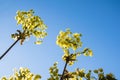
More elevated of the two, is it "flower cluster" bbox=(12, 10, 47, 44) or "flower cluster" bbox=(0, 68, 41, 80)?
"flower cluster" bbox=(12, 10, 47, 44)

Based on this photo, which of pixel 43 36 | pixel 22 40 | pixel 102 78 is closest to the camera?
pixel 102 78

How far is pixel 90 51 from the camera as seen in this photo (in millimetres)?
22328

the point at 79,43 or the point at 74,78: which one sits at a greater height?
the point at 79,43

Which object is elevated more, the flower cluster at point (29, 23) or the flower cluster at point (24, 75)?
the flower cluster at point (29, 23)

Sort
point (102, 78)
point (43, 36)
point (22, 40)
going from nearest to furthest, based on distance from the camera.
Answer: point (102, 78) < point (22, 40) < point (43, 36)

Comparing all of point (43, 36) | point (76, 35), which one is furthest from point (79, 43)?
point (43, 36)

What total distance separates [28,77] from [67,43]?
470 centimetres

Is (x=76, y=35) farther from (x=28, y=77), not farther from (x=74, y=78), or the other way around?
(x=28, y=77)

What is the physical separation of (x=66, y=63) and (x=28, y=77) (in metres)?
3.84

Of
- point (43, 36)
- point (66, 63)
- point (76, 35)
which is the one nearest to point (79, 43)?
point (76, 35)

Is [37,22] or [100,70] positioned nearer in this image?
[100,70]

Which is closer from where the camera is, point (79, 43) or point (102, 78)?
point (102, 78)

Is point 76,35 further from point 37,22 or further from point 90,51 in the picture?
point 37,22

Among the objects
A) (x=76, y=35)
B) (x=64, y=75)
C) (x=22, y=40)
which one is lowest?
(x=64, y=75)
